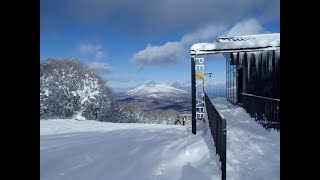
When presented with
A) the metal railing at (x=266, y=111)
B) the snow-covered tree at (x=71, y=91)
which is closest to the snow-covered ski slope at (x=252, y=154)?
the metal railing at (x=266, y=111)

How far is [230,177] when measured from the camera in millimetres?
5594

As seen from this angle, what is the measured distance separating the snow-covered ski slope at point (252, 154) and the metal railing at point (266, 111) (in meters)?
0.42

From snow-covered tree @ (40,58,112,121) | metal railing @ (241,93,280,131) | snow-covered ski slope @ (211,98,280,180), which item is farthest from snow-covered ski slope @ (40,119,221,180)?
snow-covered tree @ (40,58,112,121)

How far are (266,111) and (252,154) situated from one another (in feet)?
15.3

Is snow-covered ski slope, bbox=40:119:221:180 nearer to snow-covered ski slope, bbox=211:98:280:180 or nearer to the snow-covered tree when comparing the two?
snow-covered ski slope, bbox=211:98:280:180

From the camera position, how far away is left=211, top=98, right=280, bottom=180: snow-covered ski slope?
18.7ft

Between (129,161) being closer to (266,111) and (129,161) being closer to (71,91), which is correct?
(266,111)

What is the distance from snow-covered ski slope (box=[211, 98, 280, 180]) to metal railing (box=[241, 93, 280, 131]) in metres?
0.42

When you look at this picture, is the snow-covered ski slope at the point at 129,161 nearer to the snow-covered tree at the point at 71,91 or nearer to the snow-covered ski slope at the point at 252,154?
the snow-covered ski slope at the point at 252,154

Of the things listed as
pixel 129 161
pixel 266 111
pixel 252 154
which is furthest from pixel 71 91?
pixel 252 154
